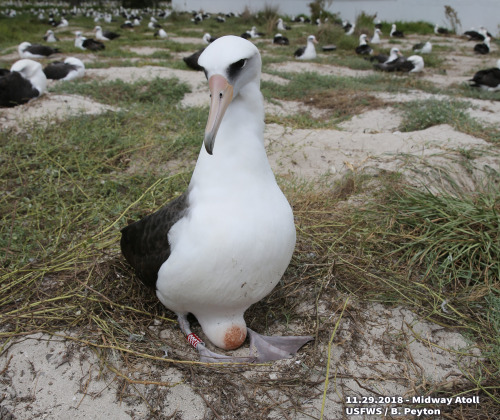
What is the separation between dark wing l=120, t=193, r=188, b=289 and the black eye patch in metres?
0.69

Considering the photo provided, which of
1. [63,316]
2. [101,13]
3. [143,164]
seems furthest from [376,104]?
[101,13]

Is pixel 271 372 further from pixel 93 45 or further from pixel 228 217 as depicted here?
pixel 93 45

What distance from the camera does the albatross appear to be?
1907mm

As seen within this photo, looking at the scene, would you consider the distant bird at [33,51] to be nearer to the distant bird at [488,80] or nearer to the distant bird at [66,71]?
the distant bird at [66,71]

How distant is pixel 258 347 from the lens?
2461 millimetres

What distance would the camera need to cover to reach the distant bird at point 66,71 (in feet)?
27.6

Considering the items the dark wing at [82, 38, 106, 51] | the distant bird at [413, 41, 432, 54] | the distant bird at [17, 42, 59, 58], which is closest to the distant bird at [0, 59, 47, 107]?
the distant bird at [17, 42, 59, 58]

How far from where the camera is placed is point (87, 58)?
1195 centimetres

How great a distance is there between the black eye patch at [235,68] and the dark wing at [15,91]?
5.34 meters

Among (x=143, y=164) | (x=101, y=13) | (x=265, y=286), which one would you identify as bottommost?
(x=101, y=13)

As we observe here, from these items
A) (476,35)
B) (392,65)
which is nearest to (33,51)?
(392,65)

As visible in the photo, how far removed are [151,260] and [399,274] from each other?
1727mm

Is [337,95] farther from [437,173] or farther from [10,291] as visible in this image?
[10,291]

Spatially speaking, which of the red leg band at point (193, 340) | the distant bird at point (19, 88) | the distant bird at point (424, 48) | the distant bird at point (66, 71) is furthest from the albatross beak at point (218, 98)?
the distant bird at point (424, 48)
